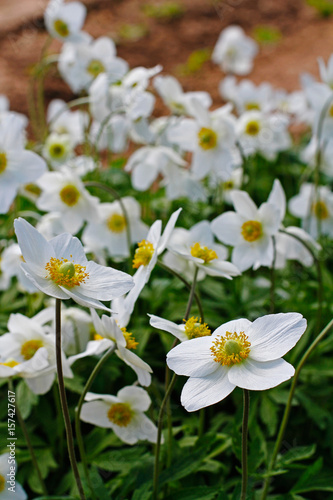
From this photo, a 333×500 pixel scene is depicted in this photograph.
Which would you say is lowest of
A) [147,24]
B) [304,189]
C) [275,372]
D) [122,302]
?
[147,24]

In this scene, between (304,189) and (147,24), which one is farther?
(147,24)

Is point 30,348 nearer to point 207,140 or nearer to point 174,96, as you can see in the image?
point 207,140

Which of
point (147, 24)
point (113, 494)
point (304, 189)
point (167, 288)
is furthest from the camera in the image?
point (147, 24)

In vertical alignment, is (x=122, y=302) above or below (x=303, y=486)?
above

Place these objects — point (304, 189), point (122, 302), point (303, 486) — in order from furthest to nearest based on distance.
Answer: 1. point (304, 189)
2. point (303, 486)
3. point (122, 302)

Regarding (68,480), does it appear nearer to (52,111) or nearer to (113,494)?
(113,494)

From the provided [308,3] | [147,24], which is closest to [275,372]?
[147,24]

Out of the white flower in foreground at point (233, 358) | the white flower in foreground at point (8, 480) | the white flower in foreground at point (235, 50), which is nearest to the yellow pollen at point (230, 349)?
the white flower in foreground at point (233, 358)
